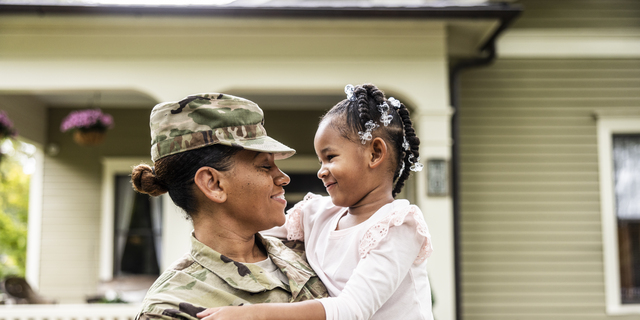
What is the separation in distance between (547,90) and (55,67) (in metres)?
5.37

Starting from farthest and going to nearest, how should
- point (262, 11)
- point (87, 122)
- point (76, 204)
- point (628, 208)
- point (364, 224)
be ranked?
point (76, 204), point (87, 122), point (628, 208), point (262, 11), point (364, 224)

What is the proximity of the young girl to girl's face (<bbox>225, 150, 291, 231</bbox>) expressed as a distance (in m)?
0.24

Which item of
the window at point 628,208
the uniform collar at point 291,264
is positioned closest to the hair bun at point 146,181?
the uniform collar at point 291,264

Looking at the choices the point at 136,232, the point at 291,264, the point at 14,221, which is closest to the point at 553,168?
the point at 291,264

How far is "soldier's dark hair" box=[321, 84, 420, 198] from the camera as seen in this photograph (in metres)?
1.94

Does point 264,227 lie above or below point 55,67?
below

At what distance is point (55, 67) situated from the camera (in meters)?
5.48

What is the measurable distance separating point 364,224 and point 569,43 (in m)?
5.74

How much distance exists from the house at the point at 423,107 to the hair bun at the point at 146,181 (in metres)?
3.63

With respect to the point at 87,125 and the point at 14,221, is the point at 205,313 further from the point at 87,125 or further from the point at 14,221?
the point at 14,221

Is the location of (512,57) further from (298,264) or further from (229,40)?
(298,264)

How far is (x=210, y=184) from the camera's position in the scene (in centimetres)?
166

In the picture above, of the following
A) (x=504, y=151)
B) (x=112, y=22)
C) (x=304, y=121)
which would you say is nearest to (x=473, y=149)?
(x=504, y=151)

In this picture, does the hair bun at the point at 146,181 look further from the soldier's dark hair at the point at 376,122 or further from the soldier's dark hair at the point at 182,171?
the soldier's dark hair at the point at 376,122
